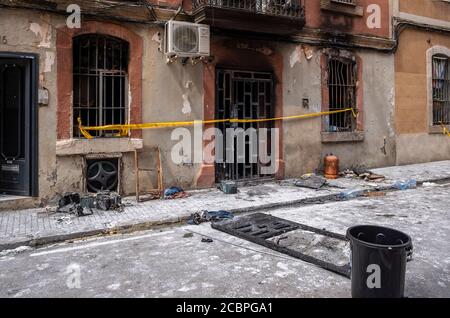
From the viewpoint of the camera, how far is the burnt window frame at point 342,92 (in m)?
12.5

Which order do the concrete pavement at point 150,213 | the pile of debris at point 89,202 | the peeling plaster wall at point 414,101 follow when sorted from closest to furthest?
the concrete pavement at point 150,213 < the pile of debris at point 89,202 < the peeling plaster wall at point 414,101

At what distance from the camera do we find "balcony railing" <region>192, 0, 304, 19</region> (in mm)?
9586

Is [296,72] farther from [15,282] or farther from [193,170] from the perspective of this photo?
[15,282]

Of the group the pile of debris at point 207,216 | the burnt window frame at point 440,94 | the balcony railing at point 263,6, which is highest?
the balcony railing at point 263,6

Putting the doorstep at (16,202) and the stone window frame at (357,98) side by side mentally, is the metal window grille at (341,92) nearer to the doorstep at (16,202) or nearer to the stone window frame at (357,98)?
the stone window frame at (357,98)

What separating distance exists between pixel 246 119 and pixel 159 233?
16.8 feet

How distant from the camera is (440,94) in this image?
15.4 meters

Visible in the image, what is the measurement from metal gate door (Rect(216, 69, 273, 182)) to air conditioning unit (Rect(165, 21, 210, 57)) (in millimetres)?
1180

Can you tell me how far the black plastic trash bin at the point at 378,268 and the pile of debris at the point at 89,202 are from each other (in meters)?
5.14

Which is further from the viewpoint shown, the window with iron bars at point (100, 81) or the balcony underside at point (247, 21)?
the balcony underside at point (247, 21)

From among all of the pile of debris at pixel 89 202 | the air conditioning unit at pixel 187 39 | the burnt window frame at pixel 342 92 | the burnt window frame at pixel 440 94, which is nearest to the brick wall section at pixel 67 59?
the air conditioning unit at pixel 187 39

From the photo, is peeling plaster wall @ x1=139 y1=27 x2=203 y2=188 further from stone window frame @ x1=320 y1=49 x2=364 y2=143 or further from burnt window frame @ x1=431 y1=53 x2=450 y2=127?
burnt window frame @ x1=431 y1=53 x2=450 y2=127

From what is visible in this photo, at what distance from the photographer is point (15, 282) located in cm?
462
